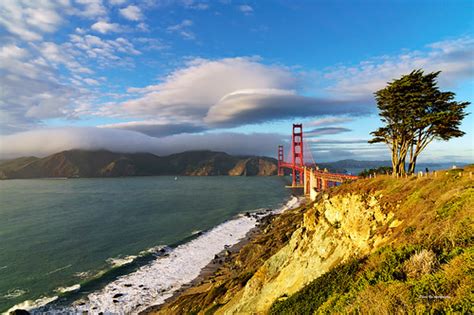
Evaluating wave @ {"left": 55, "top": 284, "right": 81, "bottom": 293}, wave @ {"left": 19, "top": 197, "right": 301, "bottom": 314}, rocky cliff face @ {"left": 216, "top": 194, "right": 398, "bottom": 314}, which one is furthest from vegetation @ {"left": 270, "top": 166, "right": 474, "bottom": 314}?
wave @ {"left": 55, "top": 284, "right": 81, "bottom": 293}

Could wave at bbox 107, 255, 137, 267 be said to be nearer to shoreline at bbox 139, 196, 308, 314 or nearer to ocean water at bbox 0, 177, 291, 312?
ocean water at bbox 0, 177, 291, 312

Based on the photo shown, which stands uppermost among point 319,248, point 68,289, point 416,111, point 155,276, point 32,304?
point 416,111

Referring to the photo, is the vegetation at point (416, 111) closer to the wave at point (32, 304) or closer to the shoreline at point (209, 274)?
the shoreline at point (209, 274)

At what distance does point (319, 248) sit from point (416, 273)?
7983mm

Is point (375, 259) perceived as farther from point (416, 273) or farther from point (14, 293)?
point (14, 293)

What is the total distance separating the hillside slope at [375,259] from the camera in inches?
246

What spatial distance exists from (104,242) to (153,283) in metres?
17.5

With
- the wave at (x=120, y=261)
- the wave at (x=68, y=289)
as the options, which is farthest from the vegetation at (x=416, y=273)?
the wave at (x=120, y=261)

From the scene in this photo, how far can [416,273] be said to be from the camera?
705 cm

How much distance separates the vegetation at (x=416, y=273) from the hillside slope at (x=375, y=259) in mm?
22

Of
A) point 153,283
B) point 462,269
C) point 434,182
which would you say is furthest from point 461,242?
point 153,283

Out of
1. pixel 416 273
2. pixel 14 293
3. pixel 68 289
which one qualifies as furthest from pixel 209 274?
pixel 416 273

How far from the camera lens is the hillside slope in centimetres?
624

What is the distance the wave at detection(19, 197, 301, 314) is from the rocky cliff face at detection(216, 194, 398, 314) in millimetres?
12393
